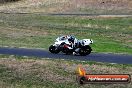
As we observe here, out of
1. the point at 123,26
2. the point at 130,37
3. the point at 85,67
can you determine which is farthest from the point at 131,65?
the point at 123,26

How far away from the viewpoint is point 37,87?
25656mm

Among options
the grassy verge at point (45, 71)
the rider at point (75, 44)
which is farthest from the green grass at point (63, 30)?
the grassy verge at point (45, 71)

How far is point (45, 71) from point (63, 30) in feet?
85.8

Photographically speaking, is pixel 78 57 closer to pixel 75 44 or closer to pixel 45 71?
pixel 75 44

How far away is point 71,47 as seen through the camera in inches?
1415

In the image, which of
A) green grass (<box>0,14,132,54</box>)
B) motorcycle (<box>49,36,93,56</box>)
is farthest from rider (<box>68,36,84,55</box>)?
green grass (<box>0,14,132,54</box>)

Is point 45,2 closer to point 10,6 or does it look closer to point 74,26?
point 10,6

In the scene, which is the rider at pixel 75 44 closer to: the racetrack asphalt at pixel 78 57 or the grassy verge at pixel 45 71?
the racetrack asphalt at pixel 78 57

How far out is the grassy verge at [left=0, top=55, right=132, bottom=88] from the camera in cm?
2623

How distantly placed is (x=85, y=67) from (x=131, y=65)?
3.87 meters

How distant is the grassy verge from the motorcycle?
3.14m

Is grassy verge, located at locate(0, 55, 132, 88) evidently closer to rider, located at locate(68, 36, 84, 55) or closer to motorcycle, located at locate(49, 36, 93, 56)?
motorcycle, located at locate(49, 36, 93, 56)

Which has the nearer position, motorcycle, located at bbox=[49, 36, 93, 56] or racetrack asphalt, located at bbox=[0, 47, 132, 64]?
racetrack asphalt, located at bbox=[0, 47, 132, 64]

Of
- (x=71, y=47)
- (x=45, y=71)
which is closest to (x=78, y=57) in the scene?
(x=71, y=47)
